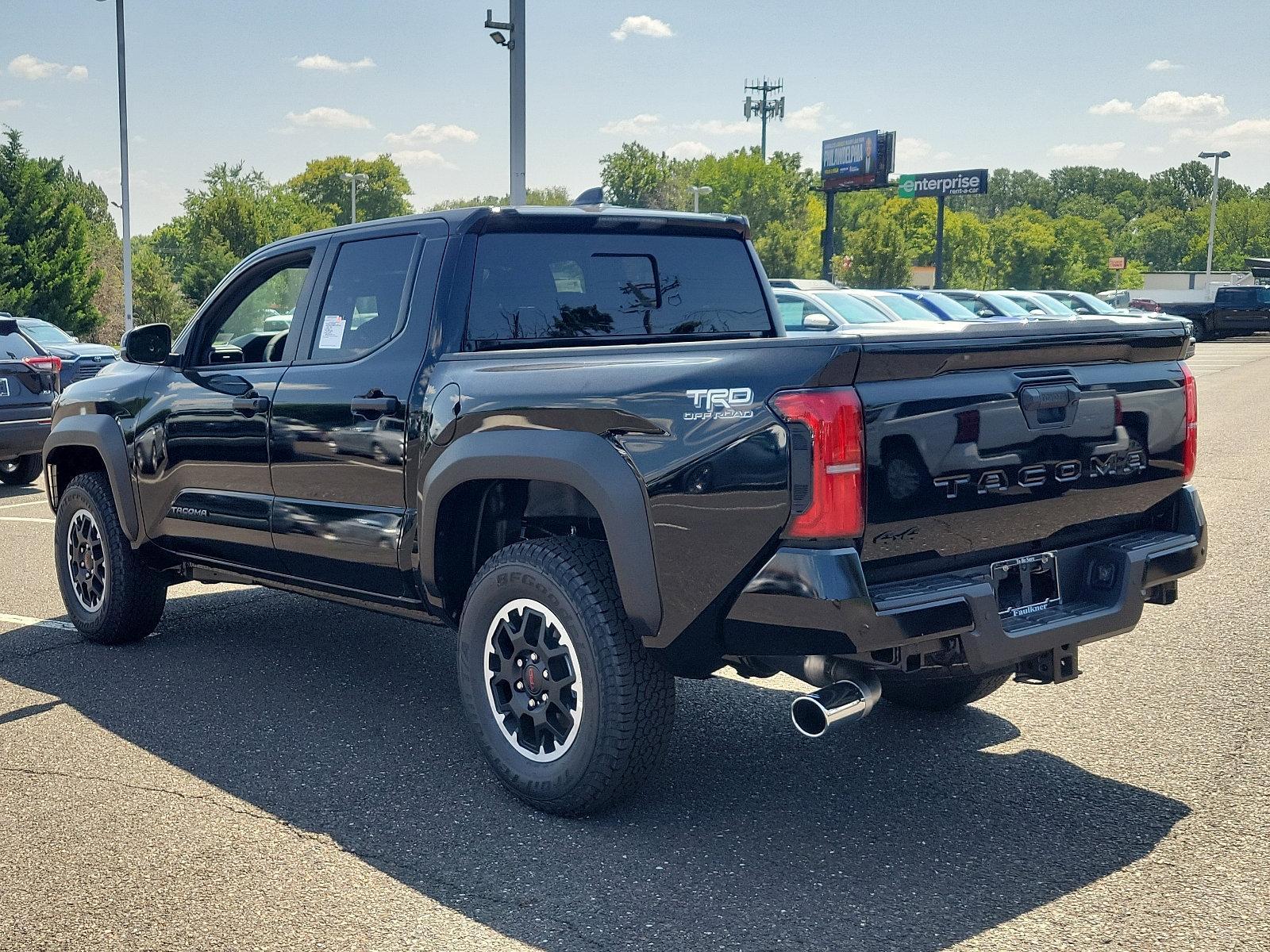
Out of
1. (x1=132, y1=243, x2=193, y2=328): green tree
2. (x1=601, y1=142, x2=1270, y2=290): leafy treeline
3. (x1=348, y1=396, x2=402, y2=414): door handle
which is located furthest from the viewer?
(x1=601, y1=142, x2=1270, y2=290): leafy treeline

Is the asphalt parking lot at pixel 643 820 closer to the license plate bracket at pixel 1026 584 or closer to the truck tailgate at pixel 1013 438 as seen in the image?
the license plate bracket at pixel 1026 584

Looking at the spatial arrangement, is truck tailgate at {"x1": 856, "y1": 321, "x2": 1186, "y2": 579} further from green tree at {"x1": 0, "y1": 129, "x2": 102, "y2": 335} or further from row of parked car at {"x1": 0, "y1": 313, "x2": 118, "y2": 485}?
green tree at {"x1": 0, "y1": 129, "x2": 102, "y2": 335}

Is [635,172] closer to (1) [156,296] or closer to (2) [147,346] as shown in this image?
(1) [156,296]

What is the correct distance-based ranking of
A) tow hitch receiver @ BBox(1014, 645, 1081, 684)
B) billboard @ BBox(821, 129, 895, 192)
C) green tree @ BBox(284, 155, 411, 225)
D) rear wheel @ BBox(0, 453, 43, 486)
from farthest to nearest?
1. green tree @ BBox(284, 155, 411, 225)
2. billboard @ BBox(821, 129, 895, 192)
3. rear wheel @ BBox(0, 453, 43, 486)
4. tow hitch receiver @ BBox(1014, 645, 1081, 684)

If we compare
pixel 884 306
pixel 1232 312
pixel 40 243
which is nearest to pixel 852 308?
pixel 884 306

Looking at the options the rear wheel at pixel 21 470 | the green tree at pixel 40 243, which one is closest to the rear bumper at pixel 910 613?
the rear wheel at pixel 21 470

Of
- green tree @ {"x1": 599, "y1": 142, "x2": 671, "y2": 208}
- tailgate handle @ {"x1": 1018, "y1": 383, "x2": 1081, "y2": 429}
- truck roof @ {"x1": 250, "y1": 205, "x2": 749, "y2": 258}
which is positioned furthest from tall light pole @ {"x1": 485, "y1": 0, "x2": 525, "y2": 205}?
green tree @ {"x1": 599, "y1": 142, "x2": 671, "y2": 208}

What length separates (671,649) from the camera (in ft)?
12.2

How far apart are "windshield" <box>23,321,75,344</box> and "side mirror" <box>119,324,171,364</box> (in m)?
20.5

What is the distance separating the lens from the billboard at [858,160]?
222 ft

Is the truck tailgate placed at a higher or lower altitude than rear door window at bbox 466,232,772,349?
lower

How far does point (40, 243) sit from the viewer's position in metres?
42.0

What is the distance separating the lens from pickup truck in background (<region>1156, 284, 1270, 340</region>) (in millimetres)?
44750

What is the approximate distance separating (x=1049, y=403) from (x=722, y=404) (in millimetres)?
978
